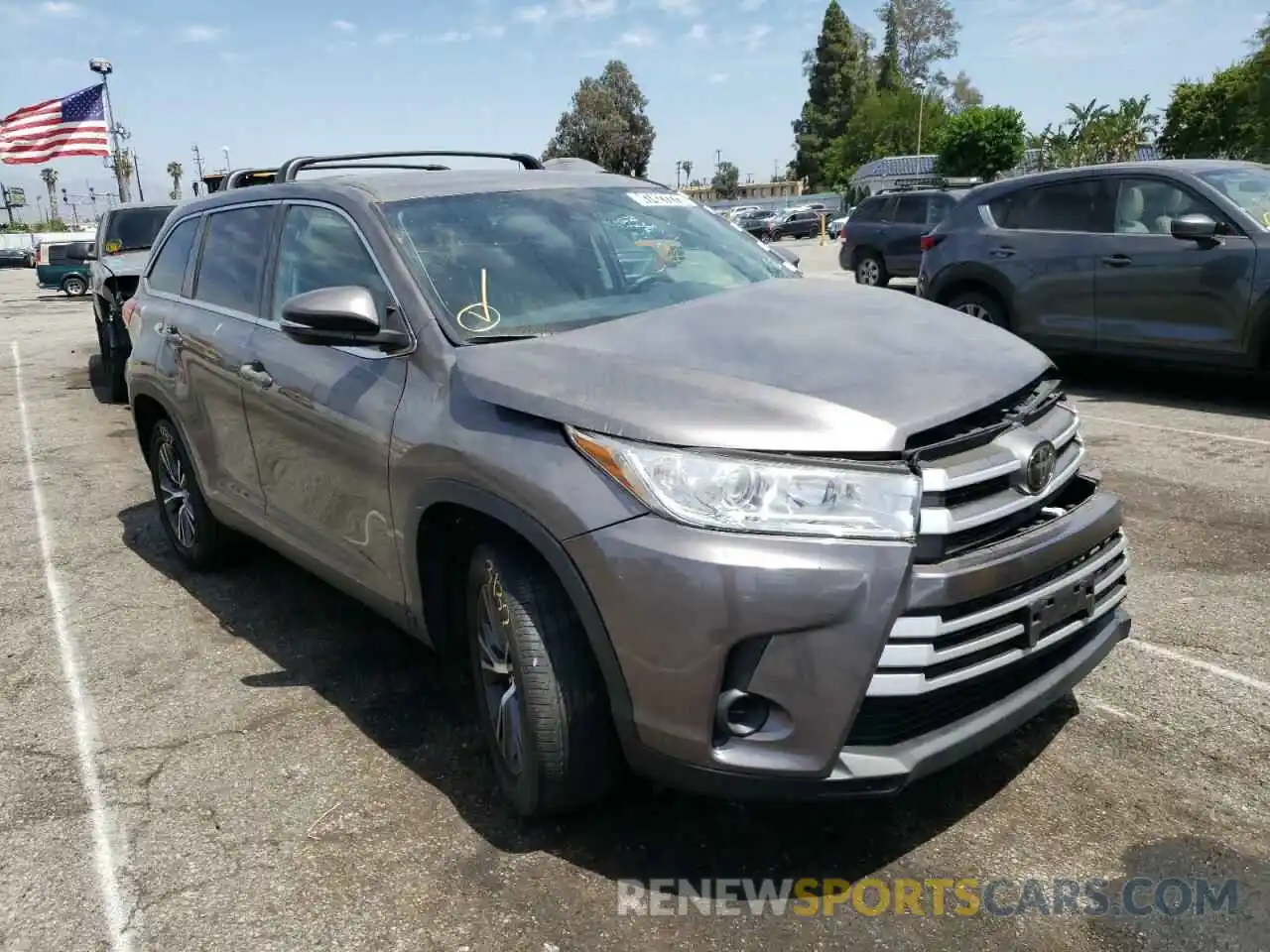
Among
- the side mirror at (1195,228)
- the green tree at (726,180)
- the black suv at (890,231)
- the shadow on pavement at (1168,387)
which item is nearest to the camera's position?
the side mirror at (1195,228)

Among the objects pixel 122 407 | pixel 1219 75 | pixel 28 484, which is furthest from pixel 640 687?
pixel 1219 75

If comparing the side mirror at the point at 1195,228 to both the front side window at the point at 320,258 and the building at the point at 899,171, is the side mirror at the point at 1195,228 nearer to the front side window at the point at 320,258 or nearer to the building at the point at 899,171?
the front side window at the point at 320,258

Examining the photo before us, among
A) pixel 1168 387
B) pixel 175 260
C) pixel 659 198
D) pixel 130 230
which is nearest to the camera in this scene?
pixel 659 198

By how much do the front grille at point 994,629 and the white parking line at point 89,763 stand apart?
193 centimetres

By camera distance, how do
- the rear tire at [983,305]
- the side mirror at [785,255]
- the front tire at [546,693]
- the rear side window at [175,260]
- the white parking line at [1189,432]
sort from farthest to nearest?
the rear tire at [983,305], the white parking line at [1189,432], the rear side window at [175,260], the side mirror at [785,255], the front tire at [546,693]

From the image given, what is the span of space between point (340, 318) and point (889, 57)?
323 feet

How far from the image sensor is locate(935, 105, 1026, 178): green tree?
205ft

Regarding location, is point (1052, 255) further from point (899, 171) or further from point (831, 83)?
point (831, 83)

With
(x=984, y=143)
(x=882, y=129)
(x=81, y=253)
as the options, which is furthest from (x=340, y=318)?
(x=882, y=129)

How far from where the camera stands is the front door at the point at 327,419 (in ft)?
10.3

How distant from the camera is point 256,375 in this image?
3803 mm

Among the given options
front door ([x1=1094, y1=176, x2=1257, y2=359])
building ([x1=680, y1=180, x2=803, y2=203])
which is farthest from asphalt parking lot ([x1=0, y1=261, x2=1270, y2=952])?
building ([x1=680, y1=180, x2=803, y2=203])

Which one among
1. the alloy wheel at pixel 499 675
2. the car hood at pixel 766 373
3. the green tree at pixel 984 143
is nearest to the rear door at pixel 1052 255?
the car hood at pixel 766 373

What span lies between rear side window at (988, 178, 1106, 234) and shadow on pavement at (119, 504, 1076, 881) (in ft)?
18.9
